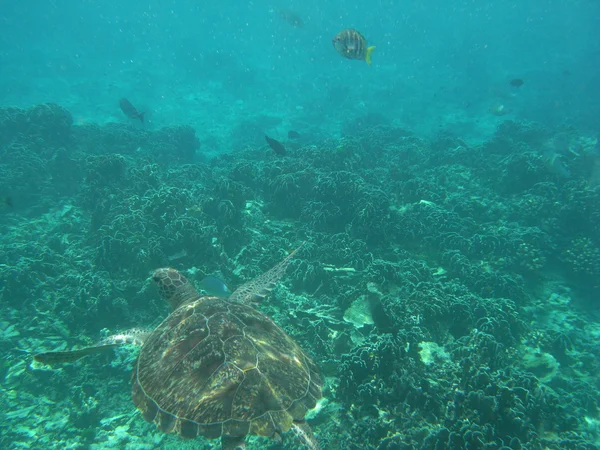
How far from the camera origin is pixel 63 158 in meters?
13.9

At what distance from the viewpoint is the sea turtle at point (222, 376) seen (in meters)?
3.21

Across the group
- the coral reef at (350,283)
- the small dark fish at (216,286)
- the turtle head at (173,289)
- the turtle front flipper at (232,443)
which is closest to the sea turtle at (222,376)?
the turtle front flipper at (232,443)

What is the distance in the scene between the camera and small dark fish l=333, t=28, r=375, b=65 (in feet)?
26.3

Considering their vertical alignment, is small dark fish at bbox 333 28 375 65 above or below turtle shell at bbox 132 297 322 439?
above

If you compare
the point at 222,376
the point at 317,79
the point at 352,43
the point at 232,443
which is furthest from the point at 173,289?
the point at 317,79

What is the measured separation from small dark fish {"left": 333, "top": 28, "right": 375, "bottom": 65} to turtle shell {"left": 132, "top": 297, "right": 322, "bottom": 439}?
25.0 feet

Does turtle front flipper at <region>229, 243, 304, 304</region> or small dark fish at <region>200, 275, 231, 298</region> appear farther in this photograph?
small dark fish at <region>200, 275, 231, 298</region>

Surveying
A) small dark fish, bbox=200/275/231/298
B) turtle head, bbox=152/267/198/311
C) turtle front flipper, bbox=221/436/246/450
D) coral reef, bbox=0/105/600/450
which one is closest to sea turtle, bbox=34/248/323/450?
turtle front flipper, bbox=221/436/246/450

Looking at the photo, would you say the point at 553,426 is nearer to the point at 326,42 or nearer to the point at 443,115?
the point at 443,115

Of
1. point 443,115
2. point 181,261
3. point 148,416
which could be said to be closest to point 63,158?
point 181,261

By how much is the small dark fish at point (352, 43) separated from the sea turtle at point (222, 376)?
7.59 metres

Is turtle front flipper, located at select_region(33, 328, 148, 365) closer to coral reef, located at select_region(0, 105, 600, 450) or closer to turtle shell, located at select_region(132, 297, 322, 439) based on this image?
turtle shell, located at select_region(132, 297, 322, 439)

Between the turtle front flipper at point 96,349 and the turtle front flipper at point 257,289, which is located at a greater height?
the turtle front flipper at point 257,289

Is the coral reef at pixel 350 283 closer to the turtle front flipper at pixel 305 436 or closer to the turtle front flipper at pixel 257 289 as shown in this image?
the turtle front flipper at pixel 257 289
